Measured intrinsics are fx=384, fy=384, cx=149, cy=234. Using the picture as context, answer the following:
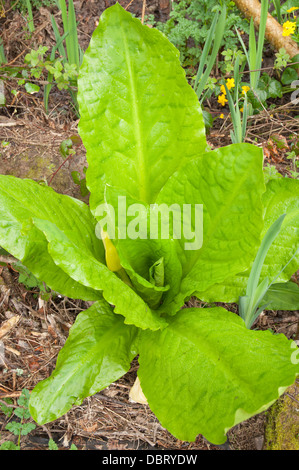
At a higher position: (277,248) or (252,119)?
(252,119)

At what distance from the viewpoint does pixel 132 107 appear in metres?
1.38

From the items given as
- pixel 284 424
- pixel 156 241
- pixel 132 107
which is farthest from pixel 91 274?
pixel 284 424

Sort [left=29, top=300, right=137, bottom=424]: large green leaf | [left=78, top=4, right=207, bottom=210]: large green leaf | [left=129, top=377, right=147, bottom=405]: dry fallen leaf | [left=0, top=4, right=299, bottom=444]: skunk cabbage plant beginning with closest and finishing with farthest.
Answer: [left=0, top=4, right=299, bottom=444]: skunk cabbage plant < [left=29, top=300, right=137, bottom=424]: large green leaf < [left=78, top=4, right=207, bottom=210]: large green leaf < [left=129, top=377, right=147, bottom=405]: dry fallen leaf

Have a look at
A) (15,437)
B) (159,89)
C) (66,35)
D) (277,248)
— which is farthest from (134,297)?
(66,35)

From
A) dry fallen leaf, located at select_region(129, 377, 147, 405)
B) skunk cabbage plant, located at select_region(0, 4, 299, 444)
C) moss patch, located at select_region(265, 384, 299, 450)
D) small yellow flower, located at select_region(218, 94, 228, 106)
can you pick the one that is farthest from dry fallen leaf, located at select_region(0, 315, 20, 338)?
small yellow flower, located at select_region(218, 94, 228, 106)

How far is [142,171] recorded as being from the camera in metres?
1.45

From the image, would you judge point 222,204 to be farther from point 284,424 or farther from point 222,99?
point 222,99

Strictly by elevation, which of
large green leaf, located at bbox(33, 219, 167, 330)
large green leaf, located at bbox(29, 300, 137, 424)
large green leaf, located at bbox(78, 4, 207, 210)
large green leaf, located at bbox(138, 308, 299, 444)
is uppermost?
large green leaf, located at bbox(78, 4, 207, 210)

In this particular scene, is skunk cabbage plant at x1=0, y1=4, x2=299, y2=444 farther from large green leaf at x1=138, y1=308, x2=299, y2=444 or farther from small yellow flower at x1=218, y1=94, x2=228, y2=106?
small yellow flower at x1=218, y1=94, x2=228, y2=106

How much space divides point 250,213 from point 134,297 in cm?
43

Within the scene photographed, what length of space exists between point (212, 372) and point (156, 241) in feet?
1.43

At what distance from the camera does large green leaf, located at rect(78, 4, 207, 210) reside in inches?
51.9

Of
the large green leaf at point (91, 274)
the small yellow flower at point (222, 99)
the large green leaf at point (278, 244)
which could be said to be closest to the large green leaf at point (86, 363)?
the large green leaf at point (91, 274)
